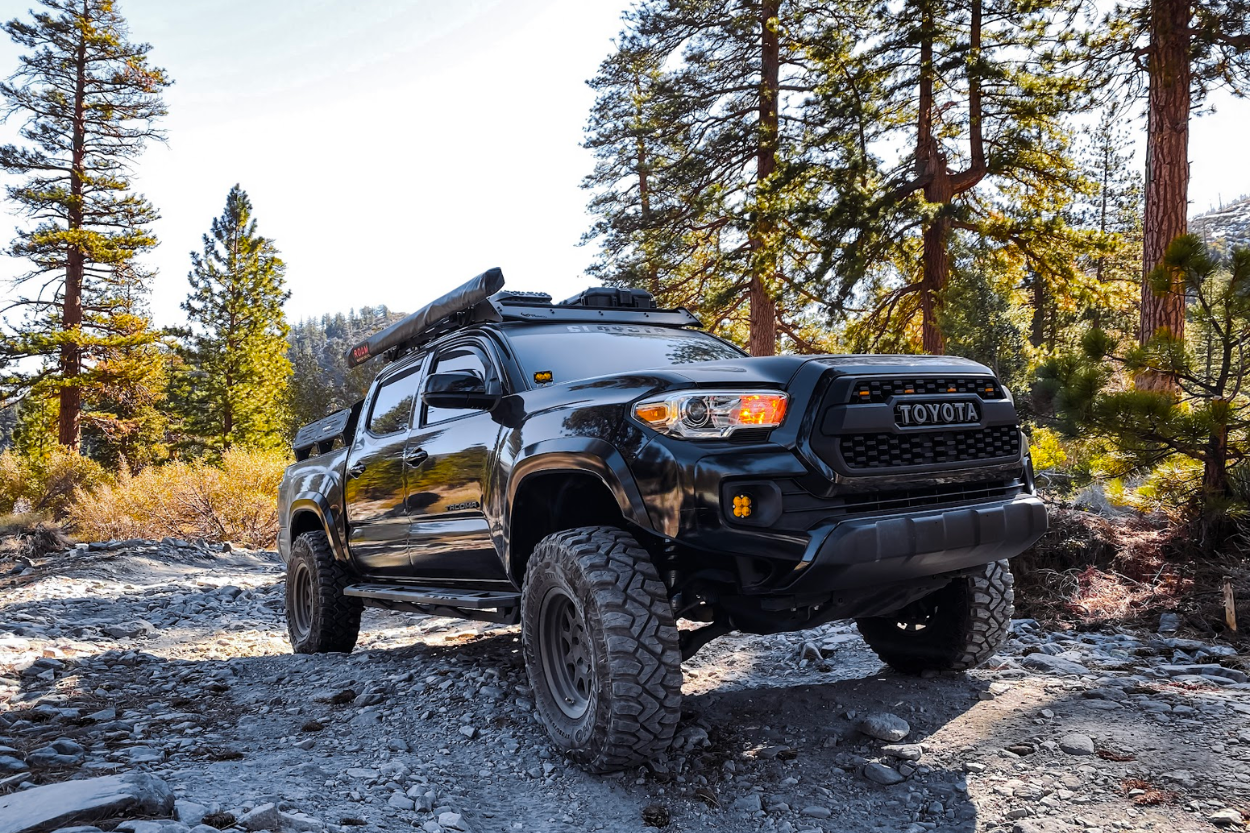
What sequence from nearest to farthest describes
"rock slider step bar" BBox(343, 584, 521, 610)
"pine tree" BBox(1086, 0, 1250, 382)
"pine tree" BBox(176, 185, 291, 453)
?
"rock slider step bar" BBox(343, 584, 521, 610) → "pine tree" BBox(1086, 0, 1250, 382) → "pine tree" BBox(176, 185, 291, 453)

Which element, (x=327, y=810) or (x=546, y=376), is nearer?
(x=327, y=810)

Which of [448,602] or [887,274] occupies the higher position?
[887,274]

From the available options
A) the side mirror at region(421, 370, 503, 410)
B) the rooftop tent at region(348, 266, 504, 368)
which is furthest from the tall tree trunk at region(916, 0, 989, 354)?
the side mirror at region(421, 370, 503, 410)

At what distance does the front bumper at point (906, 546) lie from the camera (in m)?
3.00

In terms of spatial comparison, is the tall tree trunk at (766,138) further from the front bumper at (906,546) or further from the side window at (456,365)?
the front bumper at (906,546)

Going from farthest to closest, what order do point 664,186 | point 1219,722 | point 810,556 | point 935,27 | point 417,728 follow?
point 664,186, point 935,27, point 417,728, point 1219,722, point 810,556

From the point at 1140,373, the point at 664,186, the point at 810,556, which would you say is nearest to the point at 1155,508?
the point at 1140,373

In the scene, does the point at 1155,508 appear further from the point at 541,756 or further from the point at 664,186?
the point at 664,186

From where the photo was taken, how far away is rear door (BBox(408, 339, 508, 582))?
4395mm

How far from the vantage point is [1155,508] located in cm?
684

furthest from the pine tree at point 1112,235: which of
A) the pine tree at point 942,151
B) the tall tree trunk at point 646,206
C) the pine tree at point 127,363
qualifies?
the pine tree at point 127,363

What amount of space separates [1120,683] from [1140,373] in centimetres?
300

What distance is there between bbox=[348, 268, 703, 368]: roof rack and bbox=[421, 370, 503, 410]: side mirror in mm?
629

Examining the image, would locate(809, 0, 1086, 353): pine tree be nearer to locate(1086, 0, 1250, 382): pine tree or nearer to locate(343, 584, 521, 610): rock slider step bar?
locate(1086, 0, 1250, 382): pine tree
